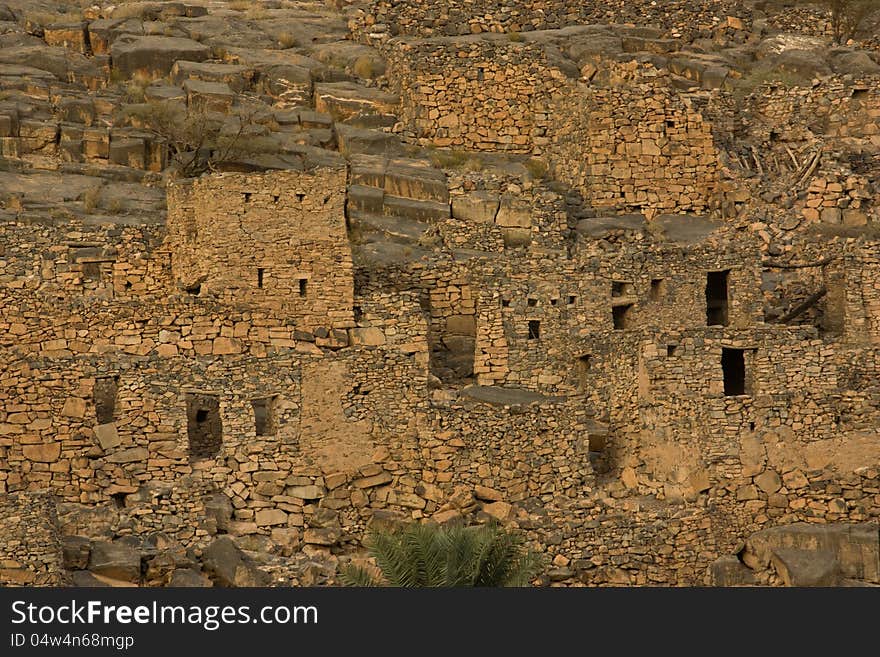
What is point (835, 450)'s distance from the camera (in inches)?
1572

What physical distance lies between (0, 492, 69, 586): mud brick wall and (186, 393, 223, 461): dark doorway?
3.92m

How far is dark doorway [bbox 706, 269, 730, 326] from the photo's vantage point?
43.8m

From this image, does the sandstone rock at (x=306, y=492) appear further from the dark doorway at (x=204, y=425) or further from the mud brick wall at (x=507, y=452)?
the mud brick wall at (x=507, y=452)

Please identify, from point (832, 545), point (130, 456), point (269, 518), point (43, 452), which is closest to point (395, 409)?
point (269, 518)

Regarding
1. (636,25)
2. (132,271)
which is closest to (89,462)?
(132,271)

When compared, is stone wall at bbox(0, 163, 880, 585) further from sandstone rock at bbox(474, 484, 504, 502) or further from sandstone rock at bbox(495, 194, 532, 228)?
sandstone rock at bbox(495, 194, 532, 228)

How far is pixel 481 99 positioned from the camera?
48.8m

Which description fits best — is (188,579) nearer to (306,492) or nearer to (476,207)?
(306,492)

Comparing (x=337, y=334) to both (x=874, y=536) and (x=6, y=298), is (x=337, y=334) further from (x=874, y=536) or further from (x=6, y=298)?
(x=874, y=536)

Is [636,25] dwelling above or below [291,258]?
above

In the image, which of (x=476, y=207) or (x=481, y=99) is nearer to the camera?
(x=476, y=207)

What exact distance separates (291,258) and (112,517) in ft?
18.9

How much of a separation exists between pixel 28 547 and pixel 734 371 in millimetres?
12017

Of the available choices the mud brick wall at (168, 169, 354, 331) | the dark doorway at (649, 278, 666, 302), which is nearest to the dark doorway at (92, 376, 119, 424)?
the mud brick wall at (168, 169, 354, 331)
